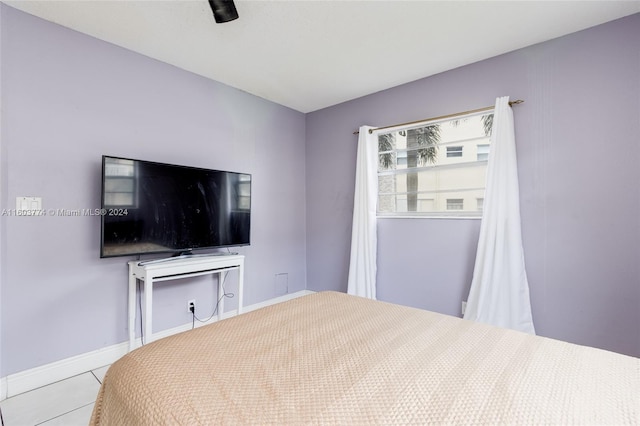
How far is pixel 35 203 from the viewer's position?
197 centimetres

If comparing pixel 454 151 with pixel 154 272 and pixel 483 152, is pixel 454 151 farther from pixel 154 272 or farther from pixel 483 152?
pixel 154 272

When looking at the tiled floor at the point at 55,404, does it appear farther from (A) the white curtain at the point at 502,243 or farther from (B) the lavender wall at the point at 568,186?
(A) the white curtain at the point at 502,243

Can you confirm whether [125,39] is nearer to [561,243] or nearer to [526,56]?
[526,56]

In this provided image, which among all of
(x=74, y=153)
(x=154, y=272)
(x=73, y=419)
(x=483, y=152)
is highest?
(x=483, y=152)

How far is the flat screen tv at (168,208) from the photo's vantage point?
6.90 feet

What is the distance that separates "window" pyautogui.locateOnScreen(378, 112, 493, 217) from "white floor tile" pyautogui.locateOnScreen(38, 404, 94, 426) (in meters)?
2.74

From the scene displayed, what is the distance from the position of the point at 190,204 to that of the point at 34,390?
60.5 inches

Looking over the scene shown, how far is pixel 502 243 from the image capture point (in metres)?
2.36

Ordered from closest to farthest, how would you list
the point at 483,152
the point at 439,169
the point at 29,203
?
the point at 29,203 → the point at 483,152 → the point at 439,169

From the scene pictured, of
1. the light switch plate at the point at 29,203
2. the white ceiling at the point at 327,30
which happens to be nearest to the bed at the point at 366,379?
the light switch plate at the point at 29,203

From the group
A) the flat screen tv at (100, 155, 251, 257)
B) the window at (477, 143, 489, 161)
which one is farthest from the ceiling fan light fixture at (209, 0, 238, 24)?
the window at (477, 143, 489, 161)

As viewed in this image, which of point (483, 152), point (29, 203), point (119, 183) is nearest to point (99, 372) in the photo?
point (29, 203)

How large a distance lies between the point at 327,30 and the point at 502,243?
6.81ft

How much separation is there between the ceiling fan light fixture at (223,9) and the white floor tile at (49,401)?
2.38 meters
